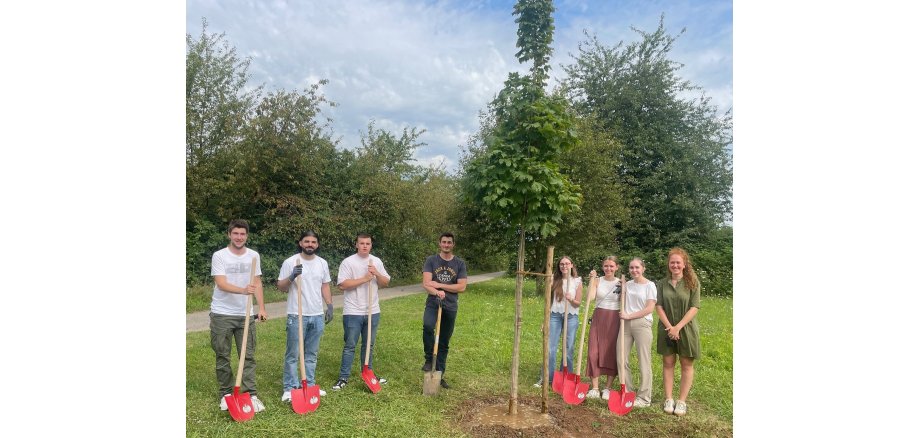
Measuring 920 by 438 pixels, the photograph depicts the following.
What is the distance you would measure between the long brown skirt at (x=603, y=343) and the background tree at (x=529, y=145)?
1191 millimetres

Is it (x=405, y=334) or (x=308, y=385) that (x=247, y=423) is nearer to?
(x=308, y=385)

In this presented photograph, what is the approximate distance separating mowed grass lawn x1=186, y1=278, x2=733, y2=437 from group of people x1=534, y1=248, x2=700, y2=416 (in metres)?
0.37

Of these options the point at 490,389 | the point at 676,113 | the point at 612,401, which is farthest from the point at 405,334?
the point at 676,113

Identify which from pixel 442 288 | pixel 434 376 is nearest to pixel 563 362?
pixel 434 376

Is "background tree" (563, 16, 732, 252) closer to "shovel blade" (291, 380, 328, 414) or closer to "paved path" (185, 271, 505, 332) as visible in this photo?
"paved path" (185, 271, 505, 332)

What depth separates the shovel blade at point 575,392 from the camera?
18.5 feet

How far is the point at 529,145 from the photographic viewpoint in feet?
16.5

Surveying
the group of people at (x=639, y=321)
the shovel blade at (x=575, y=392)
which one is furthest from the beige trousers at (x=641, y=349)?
the shovel blade at (x=575, y=392)

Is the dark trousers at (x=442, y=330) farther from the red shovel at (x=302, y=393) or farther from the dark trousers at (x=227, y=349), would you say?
the dark trousers at (x=227, y=349)

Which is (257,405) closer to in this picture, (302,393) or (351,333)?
(302,393)

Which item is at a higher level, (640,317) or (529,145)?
(529,145)

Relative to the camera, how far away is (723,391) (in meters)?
6.29

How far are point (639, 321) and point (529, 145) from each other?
230cm

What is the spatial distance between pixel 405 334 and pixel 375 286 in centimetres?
391
